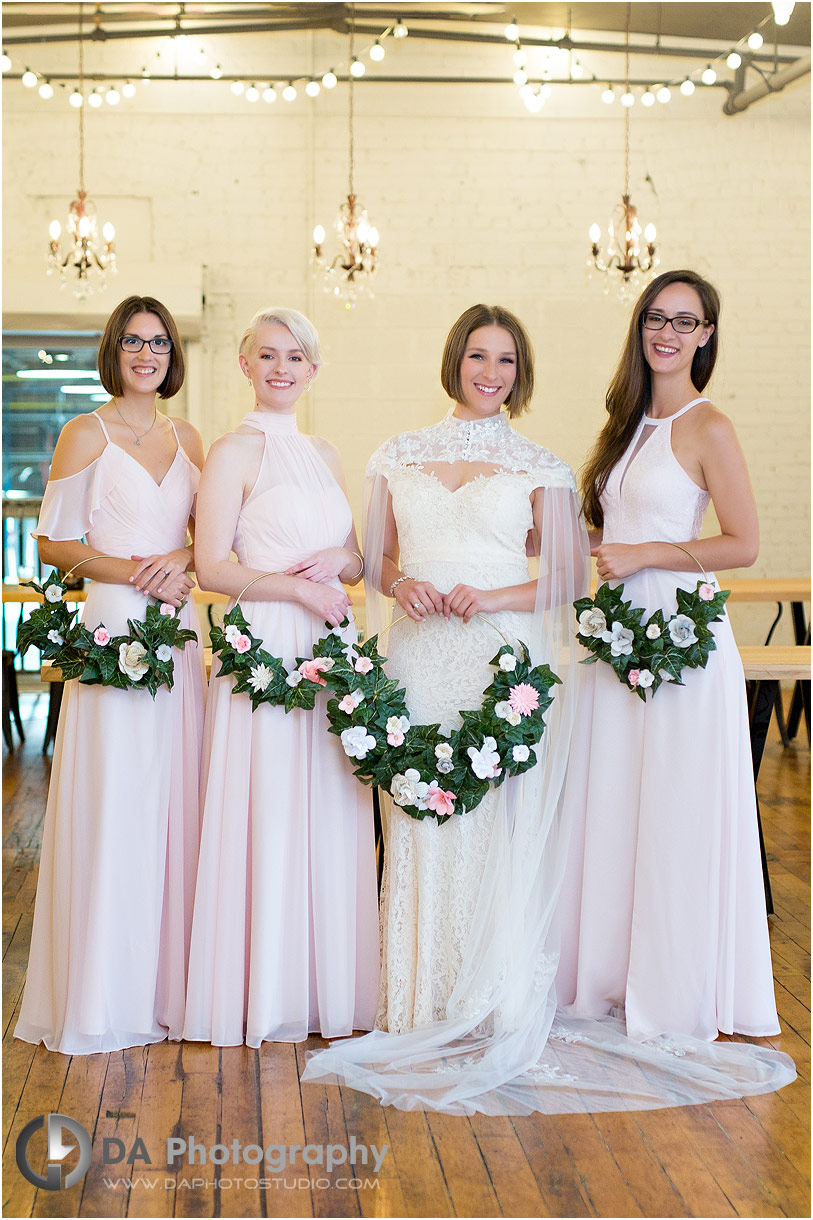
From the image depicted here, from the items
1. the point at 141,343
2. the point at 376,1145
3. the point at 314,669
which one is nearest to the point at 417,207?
the point at 141,343

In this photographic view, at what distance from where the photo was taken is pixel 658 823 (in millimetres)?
3215

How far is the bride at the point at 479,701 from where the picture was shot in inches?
122

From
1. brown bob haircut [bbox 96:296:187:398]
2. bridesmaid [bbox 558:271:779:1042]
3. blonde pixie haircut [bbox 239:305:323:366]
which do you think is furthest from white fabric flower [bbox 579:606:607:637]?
brown bob haircut [bbox 96:296:187:398]

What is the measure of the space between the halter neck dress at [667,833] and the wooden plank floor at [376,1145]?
304mm

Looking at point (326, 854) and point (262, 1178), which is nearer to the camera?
point (262, 1178)

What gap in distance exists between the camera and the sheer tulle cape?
2.85 metres

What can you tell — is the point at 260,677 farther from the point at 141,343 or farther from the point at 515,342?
the point at 515,342

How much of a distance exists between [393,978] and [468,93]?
27.5ft

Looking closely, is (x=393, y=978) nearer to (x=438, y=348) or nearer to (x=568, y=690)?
(x=568, y=690)

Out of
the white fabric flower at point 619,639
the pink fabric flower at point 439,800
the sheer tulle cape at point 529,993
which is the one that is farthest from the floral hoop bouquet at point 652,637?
the pink fabric flower at point 439,800

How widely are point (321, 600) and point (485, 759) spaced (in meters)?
0.61

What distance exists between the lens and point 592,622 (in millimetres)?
3268

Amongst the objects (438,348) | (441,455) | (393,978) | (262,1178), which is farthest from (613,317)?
(262,1178)

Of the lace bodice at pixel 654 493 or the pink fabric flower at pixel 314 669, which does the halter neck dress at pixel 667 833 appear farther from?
the pink fabric flower at pixel 314 669
